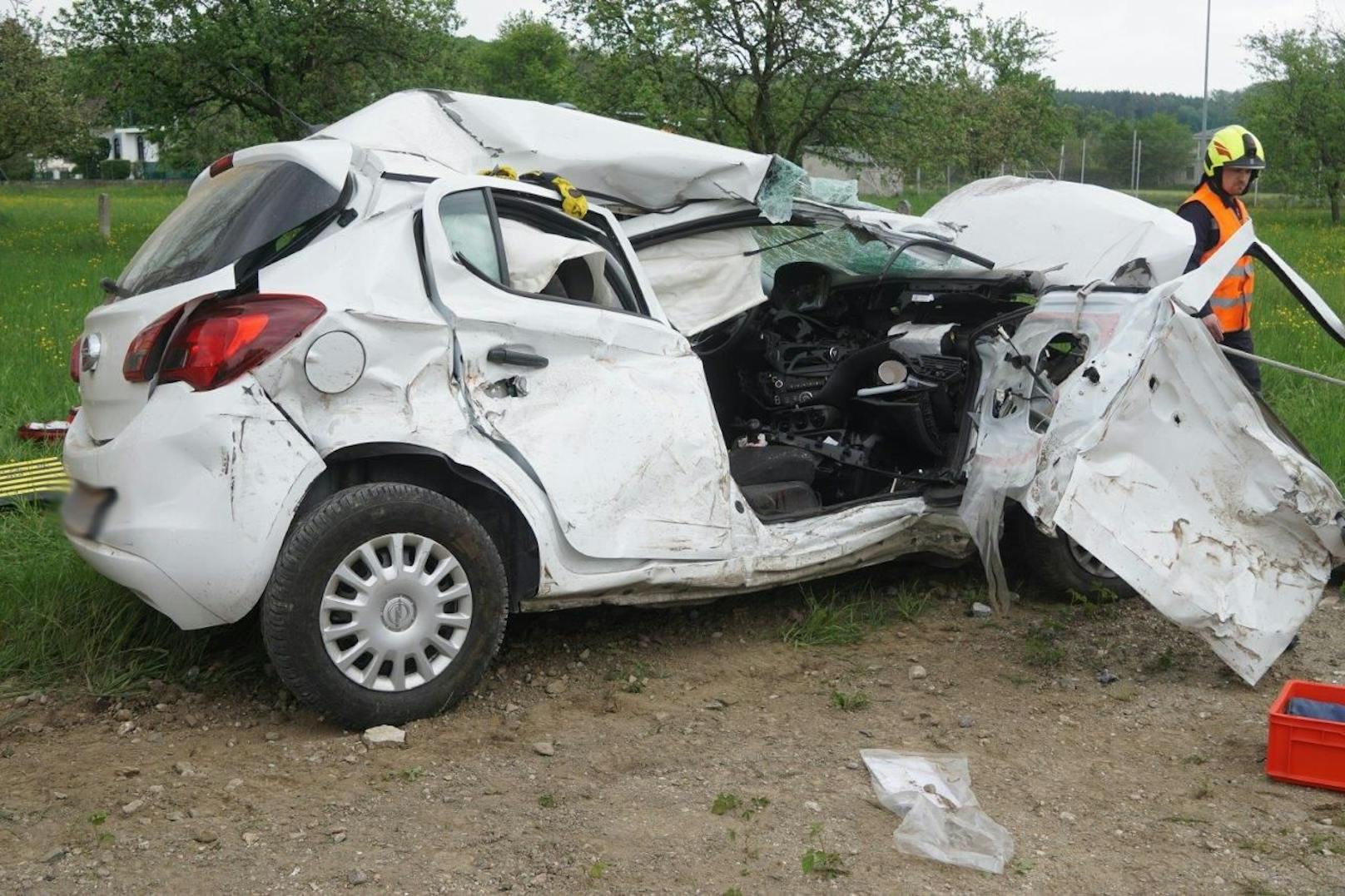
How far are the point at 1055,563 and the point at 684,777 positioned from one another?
2.45 m

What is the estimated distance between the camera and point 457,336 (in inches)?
175

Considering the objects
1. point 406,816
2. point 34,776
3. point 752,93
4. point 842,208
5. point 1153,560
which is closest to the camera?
point 406,816

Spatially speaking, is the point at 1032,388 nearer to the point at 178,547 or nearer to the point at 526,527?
the point at 526,527

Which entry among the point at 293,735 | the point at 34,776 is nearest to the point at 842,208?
the point at 293,735

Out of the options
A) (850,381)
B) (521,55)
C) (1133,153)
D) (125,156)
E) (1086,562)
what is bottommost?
(1086,562)

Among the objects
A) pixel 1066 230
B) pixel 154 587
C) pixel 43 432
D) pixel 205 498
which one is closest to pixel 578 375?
pixel 205 498

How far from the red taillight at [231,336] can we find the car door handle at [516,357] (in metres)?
0.57

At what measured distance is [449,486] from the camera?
4.62 meters

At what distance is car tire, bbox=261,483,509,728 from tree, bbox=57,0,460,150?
54.5 ft

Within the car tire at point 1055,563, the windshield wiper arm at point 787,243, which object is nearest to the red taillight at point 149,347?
the windshield wiper arm at point 787,243

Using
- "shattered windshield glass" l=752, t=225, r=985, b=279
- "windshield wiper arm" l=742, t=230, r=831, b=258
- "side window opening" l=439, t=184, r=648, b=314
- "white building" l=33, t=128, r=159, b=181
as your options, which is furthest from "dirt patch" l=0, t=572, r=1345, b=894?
"white building" l=33, t=128, r=159, b=181

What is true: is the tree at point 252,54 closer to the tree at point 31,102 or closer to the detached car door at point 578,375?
the tree at point 31,102

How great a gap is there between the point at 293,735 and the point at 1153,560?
2.92 m

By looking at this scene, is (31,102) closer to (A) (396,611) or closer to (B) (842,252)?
(B) (842,252)
